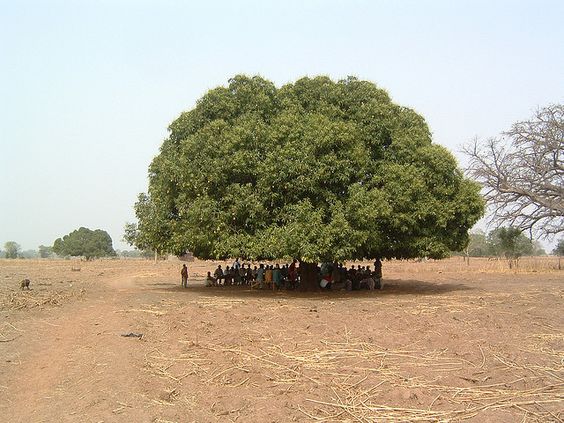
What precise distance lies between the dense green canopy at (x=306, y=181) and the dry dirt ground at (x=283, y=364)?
3.15 meters

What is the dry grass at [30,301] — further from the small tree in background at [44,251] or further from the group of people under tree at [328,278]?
the small tree in background at [44,251]

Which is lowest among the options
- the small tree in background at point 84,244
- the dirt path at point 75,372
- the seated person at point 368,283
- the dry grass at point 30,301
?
the dirt path at point 75,372

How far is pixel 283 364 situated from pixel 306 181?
9.42 meters

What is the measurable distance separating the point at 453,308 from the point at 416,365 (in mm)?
7273

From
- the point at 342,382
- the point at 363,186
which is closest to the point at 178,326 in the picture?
the point at 342,382

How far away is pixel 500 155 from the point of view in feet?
110

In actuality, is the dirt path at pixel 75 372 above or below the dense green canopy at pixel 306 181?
below

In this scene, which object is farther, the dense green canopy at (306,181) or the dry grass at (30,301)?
the dense green canopy at (306,181)

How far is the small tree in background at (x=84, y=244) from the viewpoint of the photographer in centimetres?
8888

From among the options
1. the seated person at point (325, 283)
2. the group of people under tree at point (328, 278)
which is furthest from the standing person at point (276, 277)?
the seated person at point (325, 283)

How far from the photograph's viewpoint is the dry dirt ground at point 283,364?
739 centimetres

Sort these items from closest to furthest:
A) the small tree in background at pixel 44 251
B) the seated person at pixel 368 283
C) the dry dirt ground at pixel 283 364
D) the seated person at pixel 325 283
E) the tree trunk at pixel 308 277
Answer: the dry dirt ground at pixel 283 364 < the tree trunk at pixel 308 277 < the seated person at pixel 325 283 < the seated person at pixel 368 283 < the small tree in background at pixel 44 251

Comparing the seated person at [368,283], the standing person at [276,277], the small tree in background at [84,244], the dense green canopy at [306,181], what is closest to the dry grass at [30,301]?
the dense green canopy at [306,181]

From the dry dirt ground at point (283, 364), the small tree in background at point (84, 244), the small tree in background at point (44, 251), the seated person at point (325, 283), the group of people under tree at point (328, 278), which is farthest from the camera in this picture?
the small tree in background at point (44, 251)
